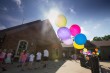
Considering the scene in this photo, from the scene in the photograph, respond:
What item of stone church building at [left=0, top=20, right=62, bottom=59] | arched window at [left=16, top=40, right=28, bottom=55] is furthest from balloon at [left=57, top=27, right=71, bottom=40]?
arched window at [left=16, top=40, right=28, bottom=55]

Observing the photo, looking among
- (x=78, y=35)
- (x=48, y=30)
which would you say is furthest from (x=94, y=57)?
(x=48, y=30)

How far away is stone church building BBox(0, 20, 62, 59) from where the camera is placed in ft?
44.8

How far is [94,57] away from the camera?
596 cm

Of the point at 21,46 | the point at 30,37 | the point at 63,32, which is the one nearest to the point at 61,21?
the point at 63,32

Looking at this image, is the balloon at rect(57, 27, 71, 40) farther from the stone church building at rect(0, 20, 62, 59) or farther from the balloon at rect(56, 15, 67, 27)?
the stone church building at rect(0, 20, 62, 59)

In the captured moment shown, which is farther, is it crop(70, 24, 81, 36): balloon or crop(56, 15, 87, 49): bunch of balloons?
crop(70, 24, 81, 36): balloon

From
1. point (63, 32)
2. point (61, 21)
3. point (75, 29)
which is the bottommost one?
point (63, 32)

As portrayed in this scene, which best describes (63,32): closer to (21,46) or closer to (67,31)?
(67,31)

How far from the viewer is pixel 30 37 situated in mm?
15555

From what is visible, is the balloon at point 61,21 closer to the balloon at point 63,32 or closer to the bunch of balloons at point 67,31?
the bunch of balloons at point 67,31

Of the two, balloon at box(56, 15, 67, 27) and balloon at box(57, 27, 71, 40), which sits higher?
balloon at box(56, 15, 67, 27)

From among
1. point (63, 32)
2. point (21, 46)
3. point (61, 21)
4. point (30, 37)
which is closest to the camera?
point (61, 21)

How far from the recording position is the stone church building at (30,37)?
13.6 meters

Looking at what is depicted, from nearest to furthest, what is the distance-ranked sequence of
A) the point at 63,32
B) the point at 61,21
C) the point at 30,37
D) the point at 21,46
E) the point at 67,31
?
1. the point at 61,21
2. the point at 63,32
3. the point at 67,31
4. the point at 21,46
5. the point at 30,37
